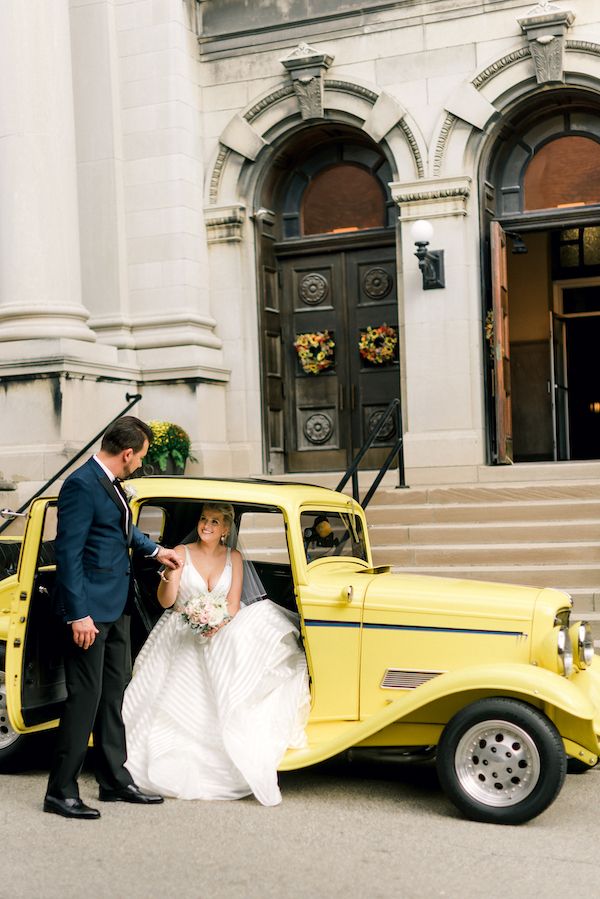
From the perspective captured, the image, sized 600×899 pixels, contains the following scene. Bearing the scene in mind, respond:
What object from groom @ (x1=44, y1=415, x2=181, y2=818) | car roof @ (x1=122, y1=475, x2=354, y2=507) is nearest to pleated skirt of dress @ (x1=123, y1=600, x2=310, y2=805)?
groom @ (x1=44, y1=415, x2=181, y2=818)

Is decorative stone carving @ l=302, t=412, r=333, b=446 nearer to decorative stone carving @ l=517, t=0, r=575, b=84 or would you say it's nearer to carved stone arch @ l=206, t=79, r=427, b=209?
carved stone arch @ l=206, t=79, r=427, b=209

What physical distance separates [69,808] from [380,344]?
10.7m

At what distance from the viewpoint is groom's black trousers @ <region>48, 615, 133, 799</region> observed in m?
6.52

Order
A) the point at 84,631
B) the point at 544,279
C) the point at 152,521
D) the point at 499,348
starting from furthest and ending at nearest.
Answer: the point at 544,279 < the point at 499,348 < the point at 152,521 < the point at 84,631

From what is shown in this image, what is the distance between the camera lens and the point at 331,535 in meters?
7.58

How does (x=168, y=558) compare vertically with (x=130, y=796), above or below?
above

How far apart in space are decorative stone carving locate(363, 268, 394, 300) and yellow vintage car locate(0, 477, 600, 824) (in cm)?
918

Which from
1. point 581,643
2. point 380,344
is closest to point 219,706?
point 581,643

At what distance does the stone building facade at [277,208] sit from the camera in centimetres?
1467

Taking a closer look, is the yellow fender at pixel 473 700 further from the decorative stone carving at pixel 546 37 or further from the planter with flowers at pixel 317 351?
the planter with flowers at pixel 317 351

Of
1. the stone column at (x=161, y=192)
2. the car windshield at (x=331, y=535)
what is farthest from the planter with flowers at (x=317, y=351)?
the car windshield at (x=331, y=535)

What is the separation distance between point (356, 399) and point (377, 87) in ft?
13.3

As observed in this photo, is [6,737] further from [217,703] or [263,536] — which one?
[263,536]

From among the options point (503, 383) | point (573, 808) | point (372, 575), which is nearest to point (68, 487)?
point (372, 575)
